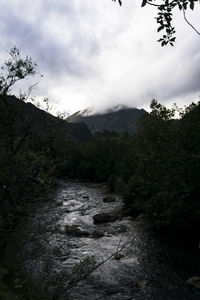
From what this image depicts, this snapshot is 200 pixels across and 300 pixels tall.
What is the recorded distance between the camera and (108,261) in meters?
17.4

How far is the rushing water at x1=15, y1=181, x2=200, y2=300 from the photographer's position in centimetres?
976

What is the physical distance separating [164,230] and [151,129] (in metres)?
19.9

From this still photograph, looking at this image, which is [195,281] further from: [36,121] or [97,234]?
[36,121]

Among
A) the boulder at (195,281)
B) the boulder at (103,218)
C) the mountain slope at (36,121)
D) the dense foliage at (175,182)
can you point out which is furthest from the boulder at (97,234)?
the mountain slope at (36,121)

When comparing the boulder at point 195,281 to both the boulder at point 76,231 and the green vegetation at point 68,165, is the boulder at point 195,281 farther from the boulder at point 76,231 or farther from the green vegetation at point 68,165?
the boulder at point 76,231

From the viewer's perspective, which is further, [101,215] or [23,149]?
[101,215]

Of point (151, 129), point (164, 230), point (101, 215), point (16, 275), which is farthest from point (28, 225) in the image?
point (151, 129)

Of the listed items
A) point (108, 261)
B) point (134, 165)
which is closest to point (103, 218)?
point (108, 261)

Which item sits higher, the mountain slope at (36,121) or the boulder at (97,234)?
the mountain slope at (36,121)

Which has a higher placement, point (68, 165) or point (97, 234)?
point (68, 165)

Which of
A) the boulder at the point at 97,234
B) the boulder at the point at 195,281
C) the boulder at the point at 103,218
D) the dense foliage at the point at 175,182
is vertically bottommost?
the boulder at the point at 195,281

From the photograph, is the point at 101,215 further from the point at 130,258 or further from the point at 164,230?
the point at 130,258

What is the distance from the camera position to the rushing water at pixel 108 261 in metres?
9.76

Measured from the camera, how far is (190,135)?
2316cm
